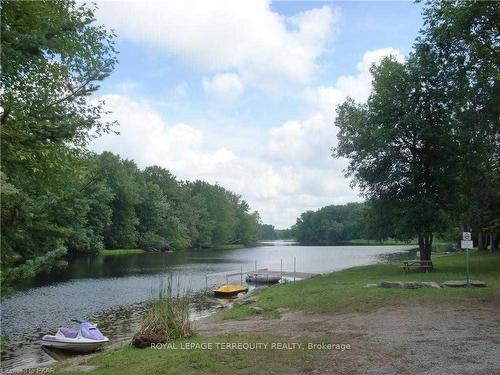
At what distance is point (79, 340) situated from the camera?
16266mm

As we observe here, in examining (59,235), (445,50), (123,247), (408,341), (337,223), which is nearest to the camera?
(59,235)

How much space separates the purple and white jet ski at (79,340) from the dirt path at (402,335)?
4.30 meters

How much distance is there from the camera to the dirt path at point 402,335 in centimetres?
→ 849

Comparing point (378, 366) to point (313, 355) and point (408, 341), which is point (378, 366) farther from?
point (408, 341)

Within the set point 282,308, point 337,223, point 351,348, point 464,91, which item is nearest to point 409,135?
point 464,91

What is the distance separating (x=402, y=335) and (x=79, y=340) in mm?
11252

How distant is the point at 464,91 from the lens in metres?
21.0

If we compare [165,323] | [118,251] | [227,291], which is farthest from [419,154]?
[118,251]

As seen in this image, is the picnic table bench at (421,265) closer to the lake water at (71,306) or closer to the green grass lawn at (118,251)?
the lake water at (71,306)

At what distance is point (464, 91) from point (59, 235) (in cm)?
1997

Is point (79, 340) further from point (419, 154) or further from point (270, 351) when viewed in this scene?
point (419, 154)

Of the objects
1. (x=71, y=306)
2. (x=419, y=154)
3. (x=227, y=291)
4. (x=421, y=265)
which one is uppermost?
(x=419, y=154)

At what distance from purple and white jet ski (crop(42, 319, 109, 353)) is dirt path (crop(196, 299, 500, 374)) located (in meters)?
4.30


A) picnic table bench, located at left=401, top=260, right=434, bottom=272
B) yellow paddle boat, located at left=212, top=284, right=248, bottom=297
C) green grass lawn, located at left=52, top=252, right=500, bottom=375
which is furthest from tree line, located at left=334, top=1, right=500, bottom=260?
yellow paddle boat, located at left=212, top=284, right=248, bottom=297
